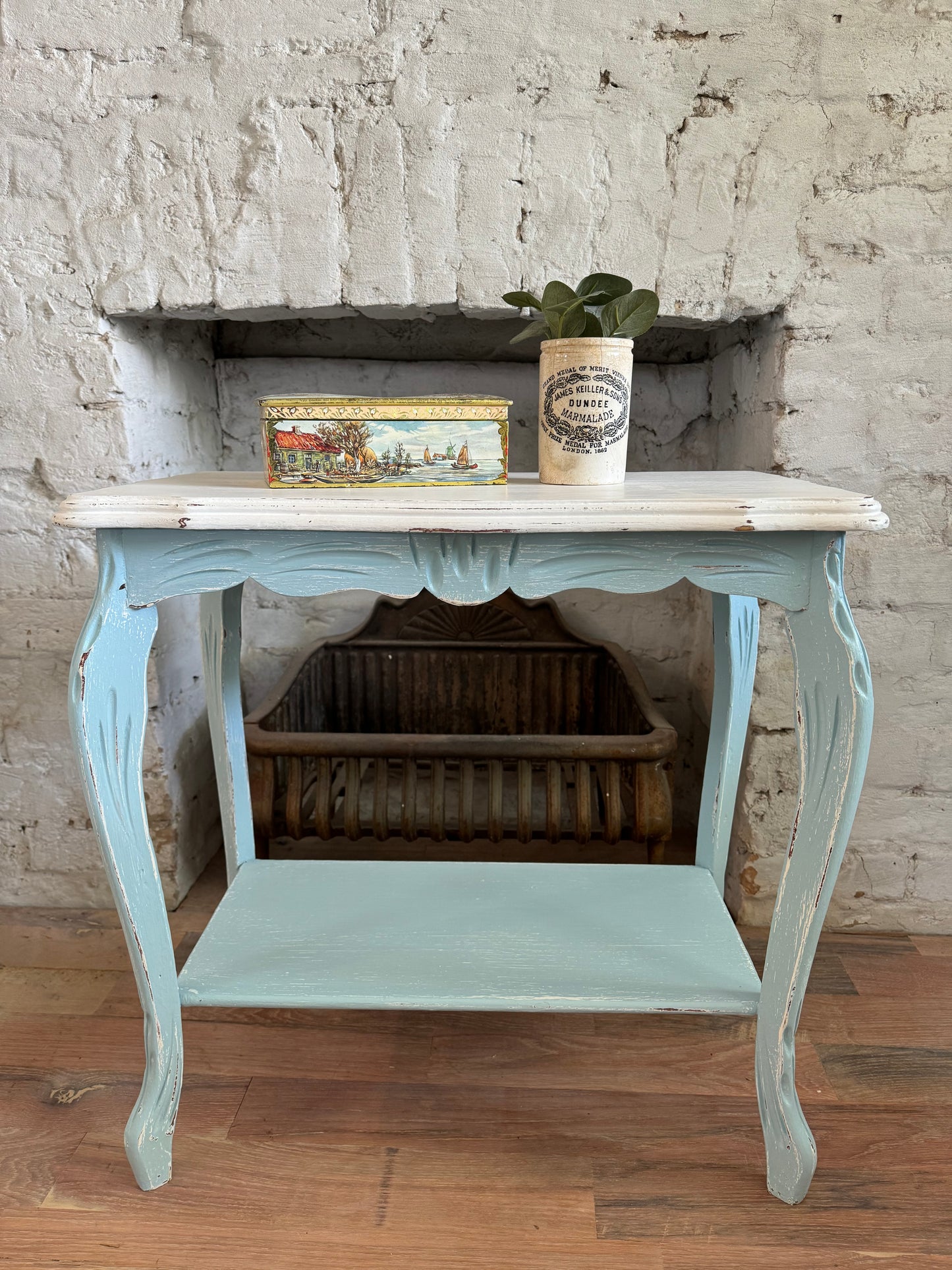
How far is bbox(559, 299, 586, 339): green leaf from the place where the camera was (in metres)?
1.06

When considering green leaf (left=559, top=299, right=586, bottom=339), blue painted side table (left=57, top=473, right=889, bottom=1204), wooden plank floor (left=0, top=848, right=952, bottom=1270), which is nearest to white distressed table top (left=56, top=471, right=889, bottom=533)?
blue painted side table (left=57, top=473, right=889, bottom=1204)

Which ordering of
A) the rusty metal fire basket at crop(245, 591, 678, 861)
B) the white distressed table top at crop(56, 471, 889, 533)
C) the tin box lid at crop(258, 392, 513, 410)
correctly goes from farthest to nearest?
1. the rusty metal fire basket at crop(245, 591, 678, 861)
2. the tin box lid at crop(258, 392, 513, 410)
3. the white distressed table top at crop(56, 471, 889, 533)

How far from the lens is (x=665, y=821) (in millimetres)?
1568

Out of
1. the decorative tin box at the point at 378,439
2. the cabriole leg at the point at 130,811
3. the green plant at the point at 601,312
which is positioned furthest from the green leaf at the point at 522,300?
the cabriole leg at the point at 130,811

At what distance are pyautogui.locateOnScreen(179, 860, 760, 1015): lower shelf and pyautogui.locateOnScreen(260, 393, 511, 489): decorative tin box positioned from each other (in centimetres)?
64

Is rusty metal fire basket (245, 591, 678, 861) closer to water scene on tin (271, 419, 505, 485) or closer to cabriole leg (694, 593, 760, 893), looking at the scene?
cabriole leg (694, 593, 760, 893)

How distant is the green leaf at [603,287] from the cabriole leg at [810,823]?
420mm

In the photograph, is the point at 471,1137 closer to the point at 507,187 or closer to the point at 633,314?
the point at 633,314

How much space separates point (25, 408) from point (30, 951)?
3.22ft

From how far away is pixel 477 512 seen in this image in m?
0.90

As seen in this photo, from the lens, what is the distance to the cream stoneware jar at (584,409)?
1.03 metres

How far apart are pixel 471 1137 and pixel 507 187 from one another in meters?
1.41

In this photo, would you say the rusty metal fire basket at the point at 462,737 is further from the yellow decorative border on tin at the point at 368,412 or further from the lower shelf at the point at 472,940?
the yellow decorative border on tin at the point at 368,412

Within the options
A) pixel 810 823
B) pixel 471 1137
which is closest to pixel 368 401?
pixel 810 823
